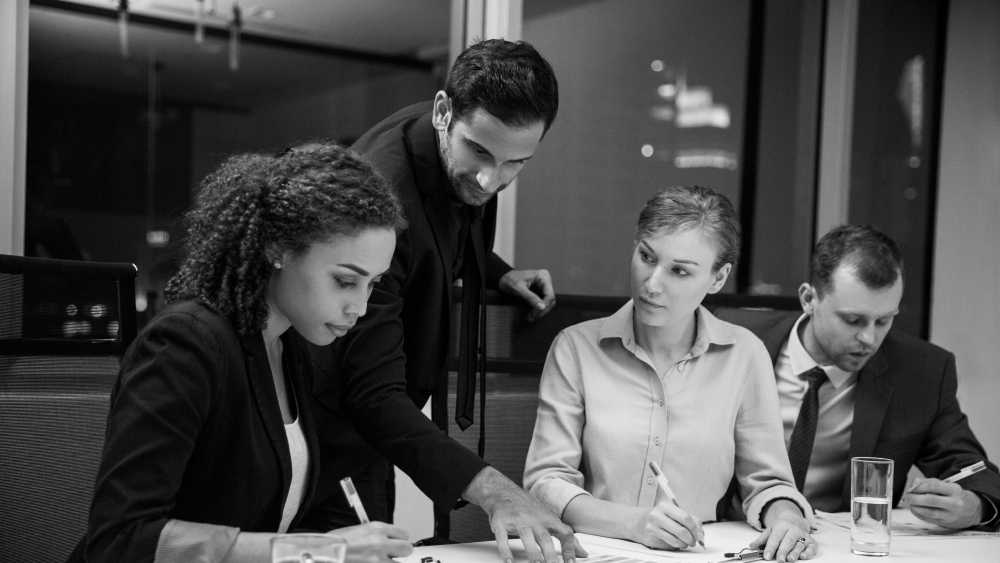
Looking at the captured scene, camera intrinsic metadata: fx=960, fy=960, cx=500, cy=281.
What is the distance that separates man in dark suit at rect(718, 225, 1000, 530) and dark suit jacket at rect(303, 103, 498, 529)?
0.90 m

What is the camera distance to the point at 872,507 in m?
1.69

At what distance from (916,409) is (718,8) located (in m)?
2.27

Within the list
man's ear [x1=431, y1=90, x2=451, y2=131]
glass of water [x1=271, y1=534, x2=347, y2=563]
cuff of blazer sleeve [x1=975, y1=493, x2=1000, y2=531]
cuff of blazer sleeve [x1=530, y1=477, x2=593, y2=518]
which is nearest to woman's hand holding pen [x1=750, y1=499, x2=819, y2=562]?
cuff of blazer sleeve [x1=530, y1=477, x2=593, y2=518]

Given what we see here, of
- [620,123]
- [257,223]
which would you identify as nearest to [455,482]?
[257,223]

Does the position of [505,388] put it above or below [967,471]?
above

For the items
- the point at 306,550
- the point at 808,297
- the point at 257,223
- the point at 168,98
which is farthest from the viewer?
the point at 168,98

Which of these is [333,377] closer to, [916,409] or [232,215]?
[232,215]

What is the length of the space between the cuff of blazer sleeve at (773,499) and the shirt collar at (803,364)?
1.75ft

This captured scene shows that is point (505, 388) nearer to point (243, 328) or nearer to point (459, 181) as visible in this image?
point (459, 181)

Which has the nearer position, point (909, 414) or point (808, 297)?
point (909, 414)

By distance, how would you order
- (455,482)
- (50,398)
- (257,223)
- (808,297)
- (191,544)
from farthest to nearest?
(808,297), (50,398), (455,482), (257,223), (191,544)

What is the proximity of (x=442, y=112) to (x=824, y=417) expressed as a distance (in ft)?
3.91

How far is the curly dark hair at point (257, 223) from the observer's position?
140cm

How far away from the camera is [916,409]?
90.7 inches
